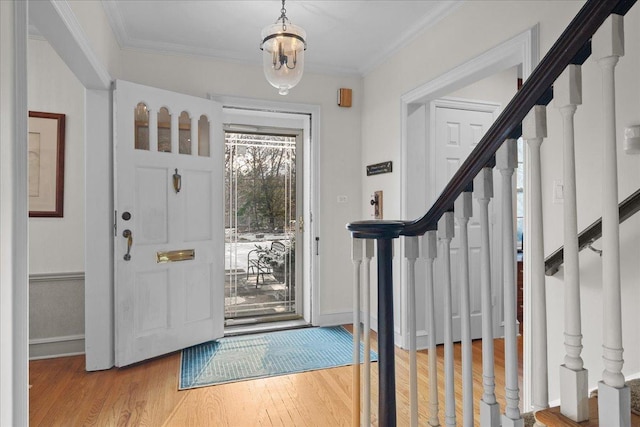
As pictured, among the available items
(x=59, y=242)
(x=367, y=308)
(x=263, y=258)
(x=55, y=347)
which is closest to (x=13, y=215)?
(x=367, y=308)

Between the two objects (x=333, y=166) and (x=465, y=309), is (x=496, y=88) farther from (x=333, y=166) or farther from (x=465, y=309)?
(x=465, y=309)

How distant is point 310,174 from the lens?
3953mm

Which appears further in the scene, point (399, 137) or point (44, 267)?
point (399, 137)

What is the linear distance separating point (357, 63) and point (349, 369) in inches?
111

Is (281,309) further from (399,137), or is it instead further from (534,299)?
(534,299)

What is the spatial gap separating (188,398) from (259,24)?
273 cm

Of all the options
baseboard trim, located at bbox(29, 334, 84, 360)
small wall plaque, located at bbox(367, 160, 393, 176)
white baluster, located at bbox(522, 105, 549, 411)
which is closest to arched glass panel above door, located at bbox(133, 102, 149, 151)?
baseboard trim, located at bbox(29, 334, 84, 360)

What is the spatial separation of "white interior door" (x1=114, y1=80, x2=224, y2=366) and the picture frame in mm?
627

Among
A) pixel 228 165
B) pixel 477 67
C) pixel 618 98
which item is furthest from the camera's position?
pixel 228 165

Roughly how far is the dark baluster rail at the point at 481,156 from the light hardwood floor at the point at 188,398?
1.14 m

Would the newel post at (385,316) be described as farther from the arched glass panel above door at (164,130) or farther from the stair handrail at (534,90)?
the arched glass panel above door at (164,130)

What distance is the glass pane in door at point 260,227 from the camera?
4121mm

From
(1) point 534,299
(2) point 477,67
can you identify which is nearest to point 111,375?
(1) point 534,299

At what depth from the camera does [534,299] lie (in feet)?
2.71
